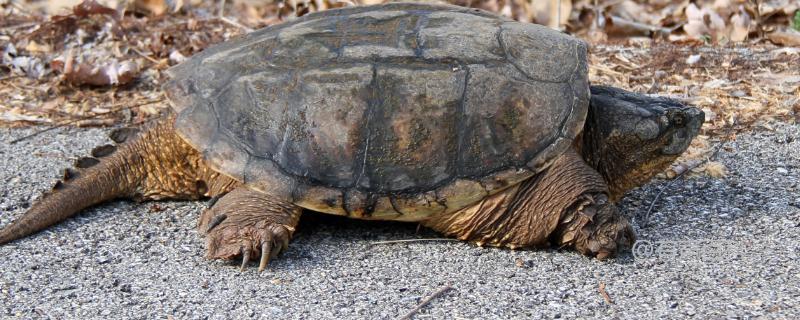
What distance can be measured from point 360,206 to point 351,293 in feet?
1.52

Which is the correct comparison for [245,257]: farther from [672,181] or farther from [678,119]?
[672,181]

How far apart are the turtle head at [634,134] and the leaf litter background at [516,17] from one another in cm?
76

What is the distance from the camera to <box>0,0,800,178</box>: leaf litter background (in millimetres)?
5406

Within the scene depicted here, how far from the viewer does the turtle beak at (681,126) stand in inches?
149

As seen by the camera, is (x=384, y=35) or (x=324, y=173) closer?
(x=324, y=173)

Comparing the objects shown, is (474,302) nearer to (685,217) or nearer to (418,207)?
(418,207)

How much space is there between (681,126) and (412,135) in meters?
1.13

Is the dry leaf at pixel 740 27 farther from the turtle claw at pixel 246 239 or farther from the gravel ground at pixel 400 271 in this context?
the turtle claw at pixel 246 239

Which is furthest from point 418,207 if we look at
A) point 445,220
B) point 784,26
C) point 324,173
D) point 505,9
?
point 784,26

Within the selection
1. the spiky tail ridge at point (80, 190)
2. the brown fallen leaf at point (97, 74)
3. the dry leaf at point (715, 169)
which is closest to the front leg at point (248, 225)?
the spiky tail ridge at point (80, 190)

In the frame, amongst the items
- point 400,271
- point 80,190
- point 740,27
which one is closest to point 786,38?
point 740,27

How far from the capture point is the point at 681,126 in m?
3.82

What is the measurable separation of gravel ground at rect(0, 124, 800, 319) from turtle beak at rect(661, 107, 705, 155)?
0.30m

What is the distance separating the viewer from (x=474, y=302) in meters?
3.11
